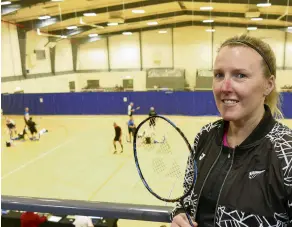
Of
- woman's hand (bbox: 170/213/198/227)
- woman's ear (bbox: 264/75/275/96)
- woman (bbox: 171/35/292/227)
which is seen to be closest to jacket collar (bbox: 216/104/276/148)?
woman (bbox: 171/35/292/227)

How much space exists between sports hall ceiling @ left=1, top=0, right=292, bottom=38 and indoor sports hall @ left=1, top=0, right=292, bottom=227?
0.25ft

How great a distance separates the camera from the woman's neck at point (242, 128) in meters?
1.59

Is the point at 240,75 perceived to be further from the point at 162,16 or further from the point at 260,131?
the point at 162,16

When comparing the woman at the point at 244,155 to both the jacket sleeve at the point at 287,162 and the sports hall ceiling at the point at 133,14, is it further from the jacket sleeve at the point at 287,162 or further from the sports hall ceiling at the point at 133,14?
the sports hall ceiling at the point at 133,14

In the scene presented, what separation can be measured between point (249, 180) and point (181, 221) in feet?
1.36

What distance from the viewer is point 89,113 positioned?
79.2 feet

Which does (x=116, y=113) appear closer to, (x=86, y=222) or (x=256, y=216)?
(x=86, y=222)

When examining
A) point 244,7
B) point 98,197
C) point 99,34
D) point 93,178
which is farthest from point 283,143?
point 99,34

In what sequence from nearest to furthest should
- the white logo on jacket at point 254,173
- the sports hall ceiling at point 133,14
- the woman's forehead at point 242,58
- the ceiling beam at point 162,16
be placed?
the white logo on jacket at point 254,173 < the woman's forehead at point 242,58 < the sports hall ceiling at point 133,14 < the ceiling beam at point 162,16

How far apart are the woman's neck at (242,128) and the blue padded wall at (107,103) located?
19690mm

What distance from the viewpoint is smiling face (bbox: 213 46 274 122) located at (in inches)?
60.2

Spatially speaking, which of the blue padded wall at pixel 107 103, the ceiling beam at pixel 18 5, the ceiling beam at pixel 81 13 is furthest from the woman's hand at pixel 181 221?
the ceiling beam at pixel 81 13

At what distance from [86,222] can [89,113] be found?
1978 centimetres

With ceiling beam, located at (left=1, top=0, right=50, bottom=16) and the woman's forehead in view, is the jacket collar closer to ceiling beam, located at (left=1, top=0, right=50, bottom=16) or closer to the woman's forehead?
the woman's forehead
